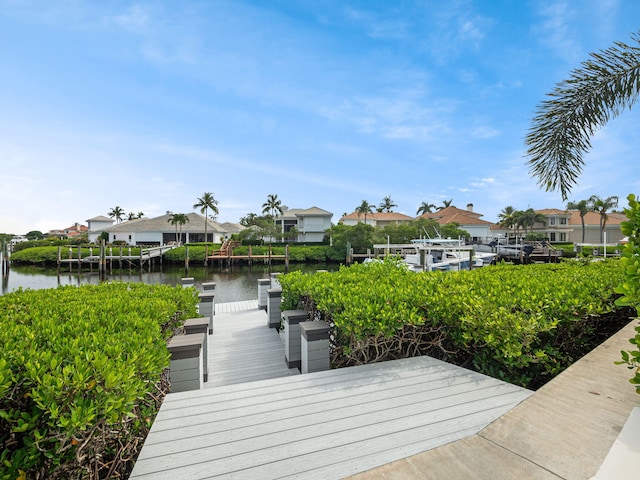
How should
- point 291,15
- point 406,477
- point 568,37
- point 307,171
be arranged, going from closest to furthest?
point 406,477, point 568,37, point 291,15, point 307,171

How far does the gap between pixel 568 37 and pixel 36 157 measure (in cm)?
1922

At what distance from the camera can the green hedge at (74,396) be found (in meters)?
1.72

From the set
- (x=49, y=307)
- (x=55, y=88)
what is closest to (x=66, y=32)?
(x=55, y=88)

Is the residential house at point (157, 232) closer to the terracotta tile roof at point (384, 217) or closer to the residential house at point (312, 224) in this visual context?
the residential house at point (312, 224)

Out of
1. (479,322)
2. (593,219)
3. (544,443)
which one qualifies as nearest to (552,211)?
(593,219)

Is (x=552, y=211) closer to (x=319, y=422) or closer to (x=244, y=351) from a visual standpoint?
(x=244, y=351)

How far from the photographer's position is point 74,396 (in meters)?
1.77

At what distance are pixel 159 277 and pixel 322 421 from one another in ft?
96.7

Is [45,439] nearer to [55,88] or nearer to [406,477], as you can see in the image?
[406,477]

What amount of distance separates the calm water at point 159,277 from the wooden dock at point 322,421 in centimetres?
1702

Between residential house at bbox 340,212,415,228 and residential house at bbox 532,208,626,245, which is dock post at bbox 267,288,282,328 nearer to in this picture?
residential house at bbox 340,212,415,228

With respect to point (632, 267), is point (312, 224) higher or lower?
higher

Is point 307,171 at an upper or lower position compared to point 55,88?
upper

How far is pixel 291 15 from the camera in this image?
27.0 feet
